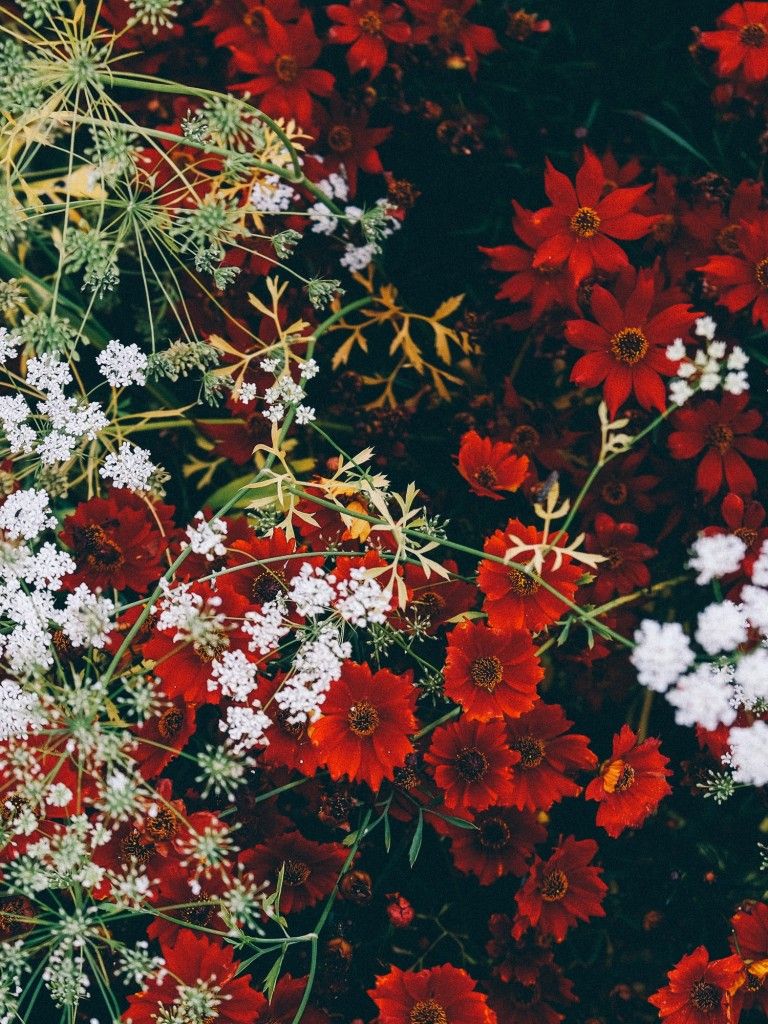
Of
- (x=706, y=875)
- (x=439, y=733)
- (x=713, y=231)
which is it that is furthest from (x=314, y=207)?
(x=706, y=875)

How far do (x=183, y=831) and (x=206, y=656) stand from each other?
0.81ft

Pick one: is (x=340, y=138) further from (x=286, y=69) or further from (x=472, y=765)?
(x=472, y=765)

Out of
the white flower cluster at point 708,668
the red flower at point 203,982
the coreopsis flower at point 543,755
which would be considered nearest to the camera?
the white flower cluster at point 708,668

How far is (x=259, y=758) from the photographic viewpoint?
1365mm

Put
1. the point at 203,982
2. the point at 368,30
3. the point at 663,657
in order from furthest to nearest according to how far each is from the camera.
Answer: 1. the point at 368,30
2. the point at 203,982
3. the point at 663,657

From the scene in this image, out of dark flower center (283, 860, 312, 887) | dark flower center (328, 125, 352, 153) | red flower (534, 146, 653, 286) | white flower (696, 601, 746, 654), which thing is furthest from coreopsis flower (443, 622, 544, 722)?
dark flower center (328, 125, 352, 153)

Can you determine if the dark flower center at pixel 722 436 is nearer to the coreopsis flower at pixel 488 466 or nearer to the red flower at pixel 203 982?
the coreopsis flower at pixel 488 466

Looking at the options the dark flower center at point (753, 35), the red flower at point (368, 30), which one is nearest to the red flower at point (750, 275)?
the dark flower center at point (753, 35)

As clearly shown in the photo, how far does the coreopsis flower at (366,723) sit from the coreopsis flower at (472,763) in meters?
0.06

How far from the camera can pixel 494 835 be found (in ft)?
4.50

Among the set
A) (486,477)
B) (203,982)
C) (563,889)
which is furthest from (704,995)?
(486,477)

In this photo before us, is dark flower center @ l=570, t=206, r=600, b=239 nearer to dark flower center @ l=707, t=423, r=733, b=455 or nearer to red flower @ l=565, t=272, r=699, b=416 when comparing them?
red flower @ l=565, t=272, r=699, b=416

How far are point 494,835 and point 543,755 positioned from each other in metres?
0.15

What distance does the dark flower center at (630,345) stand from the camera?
146 cm
